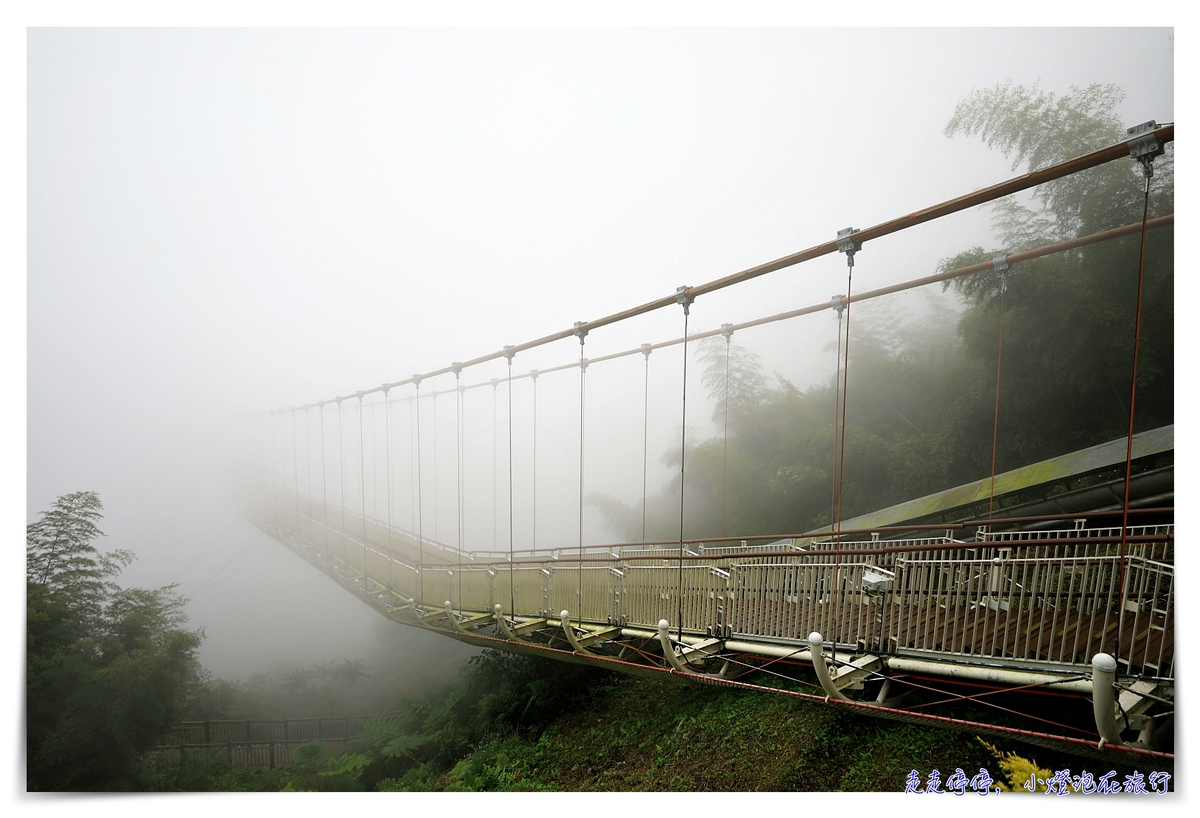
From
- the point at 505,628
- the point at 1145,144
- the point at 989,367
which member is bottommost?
the point at 505,628

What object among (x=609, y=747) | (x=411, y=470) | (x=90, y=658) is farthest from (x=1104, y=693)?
(x=411, y=470)

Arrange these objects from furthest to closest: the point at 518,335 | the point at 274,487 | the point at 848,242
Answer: the point at 274,487, the point at 518,335, the point at 848,242

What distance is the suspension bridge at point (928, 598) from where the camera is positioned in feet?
7.30

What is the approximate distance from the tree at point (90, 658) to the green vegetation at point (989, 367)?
707cm

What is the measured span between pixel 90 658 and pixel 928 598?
675cm

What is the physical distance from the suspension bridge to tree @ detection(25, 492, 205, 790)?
1.91 metres

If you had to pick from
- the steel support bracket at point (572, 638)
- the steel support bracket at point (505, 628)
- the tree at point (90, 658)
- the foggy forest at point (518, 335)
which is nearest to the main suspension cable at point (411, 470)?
the foggy forest at point (518, 335)

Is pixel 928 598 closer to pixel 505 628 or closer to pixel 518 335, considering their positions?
pixel 505 628

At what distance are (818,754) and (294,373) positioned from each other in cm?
874

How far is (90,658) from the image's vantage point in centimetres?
514

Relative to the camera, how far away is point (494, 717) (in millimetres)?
5324

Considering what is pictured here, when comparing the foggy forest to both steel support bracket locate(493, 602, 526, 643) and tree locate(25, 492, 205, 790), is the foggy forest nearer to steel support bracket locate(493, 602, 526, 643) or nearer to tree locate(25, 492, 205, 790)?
tree locate(25, 492, 205, 790)

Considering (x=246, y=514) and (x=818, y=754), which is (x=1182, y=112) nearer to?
(x=818, y=754)

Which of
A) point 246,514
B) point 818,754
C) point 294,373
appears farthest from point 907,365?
point 246,514
